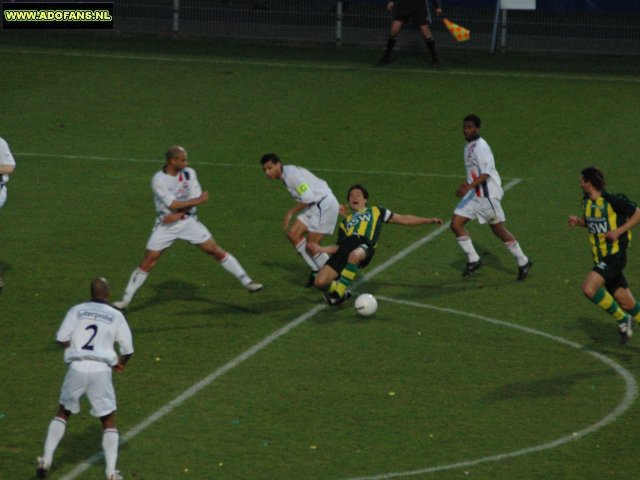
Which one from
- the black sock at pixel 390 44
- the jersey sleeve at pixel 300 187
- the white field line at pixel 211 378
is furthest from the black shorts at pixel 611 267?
the black sock at pixel 390 44

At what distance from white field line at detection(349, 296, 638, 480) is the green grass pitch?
0.12 feet

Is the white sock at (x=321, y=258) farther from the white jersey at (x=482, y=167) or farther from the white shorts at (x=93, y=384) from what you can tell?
the white shorts at (x=93, y=384)

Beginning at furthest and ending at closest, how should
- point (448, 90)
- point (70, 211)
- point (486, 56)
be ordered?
point (486, 56) → point (448, 90) → point (70, 211)

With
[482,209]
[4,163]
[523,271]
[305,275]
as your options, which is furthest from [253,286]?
[523,271]

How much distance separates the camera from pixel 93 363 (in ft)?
40.3

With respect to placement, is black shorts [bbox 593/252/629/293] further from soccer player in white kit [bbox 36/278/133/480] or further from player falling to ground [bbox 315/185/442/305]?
soccer player in white kit [bbox 36/278/133/480]

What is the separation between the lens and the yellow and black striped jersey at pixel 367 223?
1781 centimetres

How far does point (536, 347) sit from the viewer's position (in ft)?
54.1

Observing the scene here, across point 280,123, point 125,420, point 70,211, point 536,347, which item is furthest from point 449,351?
point 280,123

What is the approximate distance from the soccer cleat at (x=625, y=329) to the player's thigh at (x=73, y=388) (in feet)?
22.6

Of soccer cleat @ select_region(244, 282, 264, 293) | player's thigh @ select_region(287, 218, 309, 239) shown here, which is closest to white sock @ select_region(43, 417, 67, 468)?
soccer cleat @ select_region(244, 282, 264, 293)

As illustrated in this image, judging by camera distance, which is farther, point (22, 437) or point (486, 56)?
point (486, 56)

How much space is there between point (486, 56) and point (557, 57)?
1.90m

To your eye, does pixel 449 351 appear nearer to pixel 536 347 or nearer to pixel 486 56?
pixel 536 347
